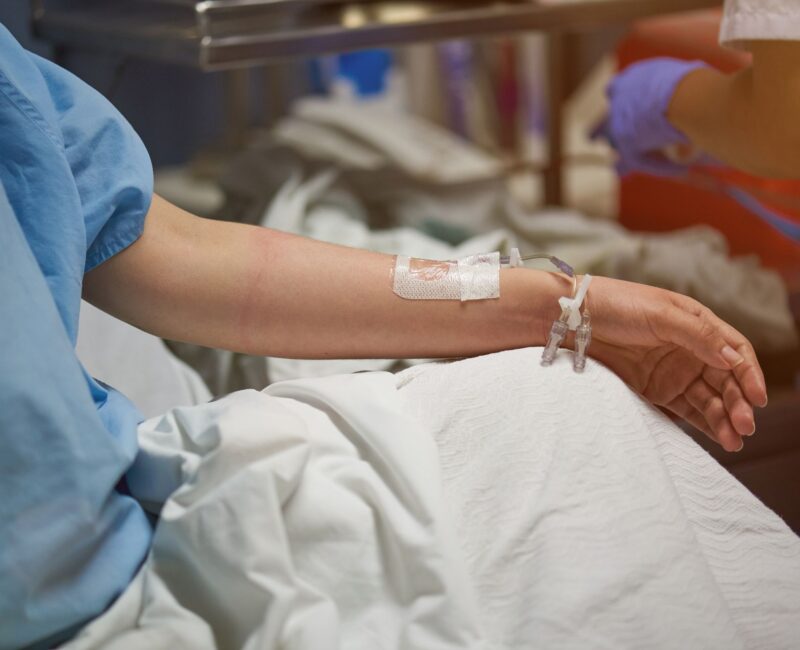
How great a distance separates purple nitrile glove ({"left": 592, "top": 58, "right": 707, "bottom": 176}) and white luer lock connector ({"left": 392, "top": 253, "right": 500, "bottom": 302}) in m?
0.65

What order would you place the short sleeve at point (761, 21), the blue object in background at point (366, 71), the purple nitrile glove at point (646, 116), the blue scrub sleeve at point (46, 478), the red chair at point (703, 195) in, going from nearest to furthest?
1. the blue scrub sleeve at point (46, 478)
2. the short sleeve at point (761, 21)
3. the purple nitrile glove at point (646, 116)
4. the red chair at point (703, 195)
5. the blue object in background at point (366, 71)

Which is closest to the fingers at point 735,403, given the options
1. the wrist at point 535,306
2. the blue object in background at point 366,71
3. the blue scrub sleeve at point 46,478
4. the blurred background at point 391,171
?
the wrist at point 535,306

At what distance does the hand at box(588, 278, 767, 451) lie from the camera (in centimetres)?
90

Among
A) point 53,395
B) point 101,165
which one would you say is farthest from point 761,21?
point 53,395

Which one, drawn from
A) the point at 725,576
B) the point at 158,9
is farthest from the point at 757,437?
the point at 158,9

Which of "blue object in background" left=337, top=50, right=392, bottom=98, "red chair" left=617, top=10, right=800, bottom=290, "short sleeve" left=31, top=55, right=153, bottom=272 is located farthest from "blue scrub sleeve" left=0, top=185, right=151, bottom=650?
"blue object in background" left=337, top=50, right=392, bottom=98

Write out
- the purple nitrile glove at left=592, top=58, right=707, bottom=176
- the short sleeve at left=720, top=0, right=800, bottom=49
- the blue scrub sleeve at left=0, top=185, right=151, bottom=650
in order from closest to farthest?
the blue scrub sleeve at left=0, top=185, right=151, bottom=650
the short sleeve at left=720, top=0, right=800, bottom=49
the purple nitrile glove at left=592, top=58, right=707, bottom=176

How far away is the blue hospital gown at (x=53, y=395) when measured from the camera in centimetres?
71

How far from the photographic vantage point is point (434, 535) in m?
0.74

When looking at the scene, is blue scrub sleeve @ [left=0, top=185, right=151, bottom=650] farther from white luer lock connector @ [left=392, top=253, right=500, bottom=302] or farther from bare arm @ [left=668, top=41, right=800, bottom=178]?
bare arm @ [left=668, top=41, right=800, bottom=178]

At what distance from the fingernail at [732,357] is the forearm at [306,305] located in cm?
16

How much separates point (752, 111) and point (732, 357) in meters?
0.49

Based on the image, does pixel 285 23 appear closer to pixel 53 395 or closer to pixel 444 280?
pixel 444 280

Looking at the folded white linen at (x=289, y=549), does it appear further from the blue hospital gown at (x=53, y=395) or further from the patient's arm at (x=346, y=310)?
the patient's arm at (x=346, y=310)
